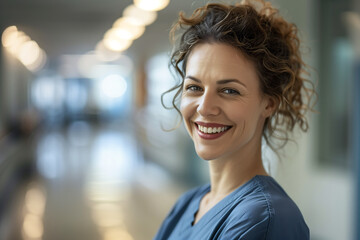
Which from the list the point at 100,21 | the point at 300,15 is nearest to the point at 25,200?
the point at 100,21

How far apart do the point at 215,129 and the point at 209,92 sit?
10 cm

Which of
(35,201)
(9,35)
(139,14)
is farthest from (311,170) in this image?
(9,35)

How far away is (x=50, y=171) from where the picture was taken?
709 centimetres

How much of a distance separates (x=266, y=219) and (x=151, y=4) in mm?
3878

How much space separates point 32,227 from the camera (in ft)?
13.3

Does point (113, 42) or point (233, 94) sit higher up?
point (113, 42)

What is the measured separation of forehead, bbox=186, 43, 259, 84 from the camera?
38.4 inches

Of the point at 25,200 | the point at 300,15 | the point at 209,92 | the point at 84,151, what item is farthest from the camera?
the point at 84,151

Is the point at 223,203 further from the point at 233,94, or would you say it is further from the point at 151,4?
the point at 151,4

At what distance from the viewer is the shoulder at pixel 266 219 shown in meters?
0.82

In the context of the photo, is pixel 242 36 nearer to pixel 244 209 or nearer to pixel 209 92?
pixel 209 92

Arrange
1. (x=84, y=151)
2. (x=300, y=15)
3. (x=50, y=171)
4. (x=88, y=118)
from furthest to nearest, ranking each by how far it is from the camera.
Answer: (x=88, y=118) → (x=84, y=151) → (x=50, y=171) → (x=300, y=15)

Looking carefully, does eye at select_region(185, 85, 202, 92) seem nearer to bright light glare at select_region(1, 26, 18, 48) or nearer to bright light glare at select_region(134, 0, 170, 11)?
bright light glare at select_region(134, 0, 170, 11)

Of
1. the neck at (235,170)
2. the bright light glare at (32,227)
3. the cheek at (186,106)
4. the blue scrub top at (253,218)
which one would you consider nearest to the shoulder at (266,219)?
the blue scrub top at (253,218)
